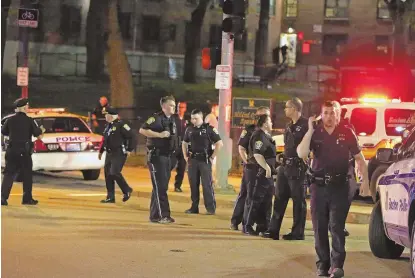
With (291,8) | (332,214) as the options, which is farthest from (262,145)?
(291,8)

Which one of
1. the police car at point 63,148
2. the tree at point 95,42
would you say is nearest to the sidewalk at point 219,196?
the police car at point 63,148

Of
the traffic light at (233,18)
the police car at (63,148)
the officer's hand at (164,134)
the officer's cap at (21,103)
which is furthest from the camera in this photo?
the police car at (63,148)

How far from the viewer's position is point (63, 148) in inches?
827

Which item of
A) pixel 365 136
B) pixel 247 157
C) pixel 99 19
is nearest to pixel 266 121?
pixel 247 157

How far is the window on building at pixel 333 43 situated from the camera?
64.8 m

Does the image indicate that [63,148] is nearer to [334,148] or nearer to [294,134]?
[294,134]

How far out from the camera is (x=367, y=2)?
6406 centimetres

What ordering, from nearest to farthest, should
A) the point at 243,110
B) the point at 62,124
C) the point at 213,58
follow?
the point at 213,58, the point at 243,110, the point at 62,124

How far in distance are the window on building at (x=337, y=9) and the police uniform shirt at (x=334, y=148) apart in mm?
55692

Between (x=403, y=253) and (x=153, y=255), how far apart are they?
9.75 ft

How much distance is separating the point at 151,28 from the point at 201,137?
46082mm

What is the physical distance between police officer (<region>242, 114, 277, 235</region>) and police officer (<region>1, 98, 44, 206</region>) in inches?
162

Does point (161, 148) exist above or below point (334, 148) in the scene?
below

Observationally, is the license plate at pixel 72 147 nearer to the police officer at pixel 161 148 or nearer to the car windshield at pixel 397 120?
the car windshield at pixel 397 120
